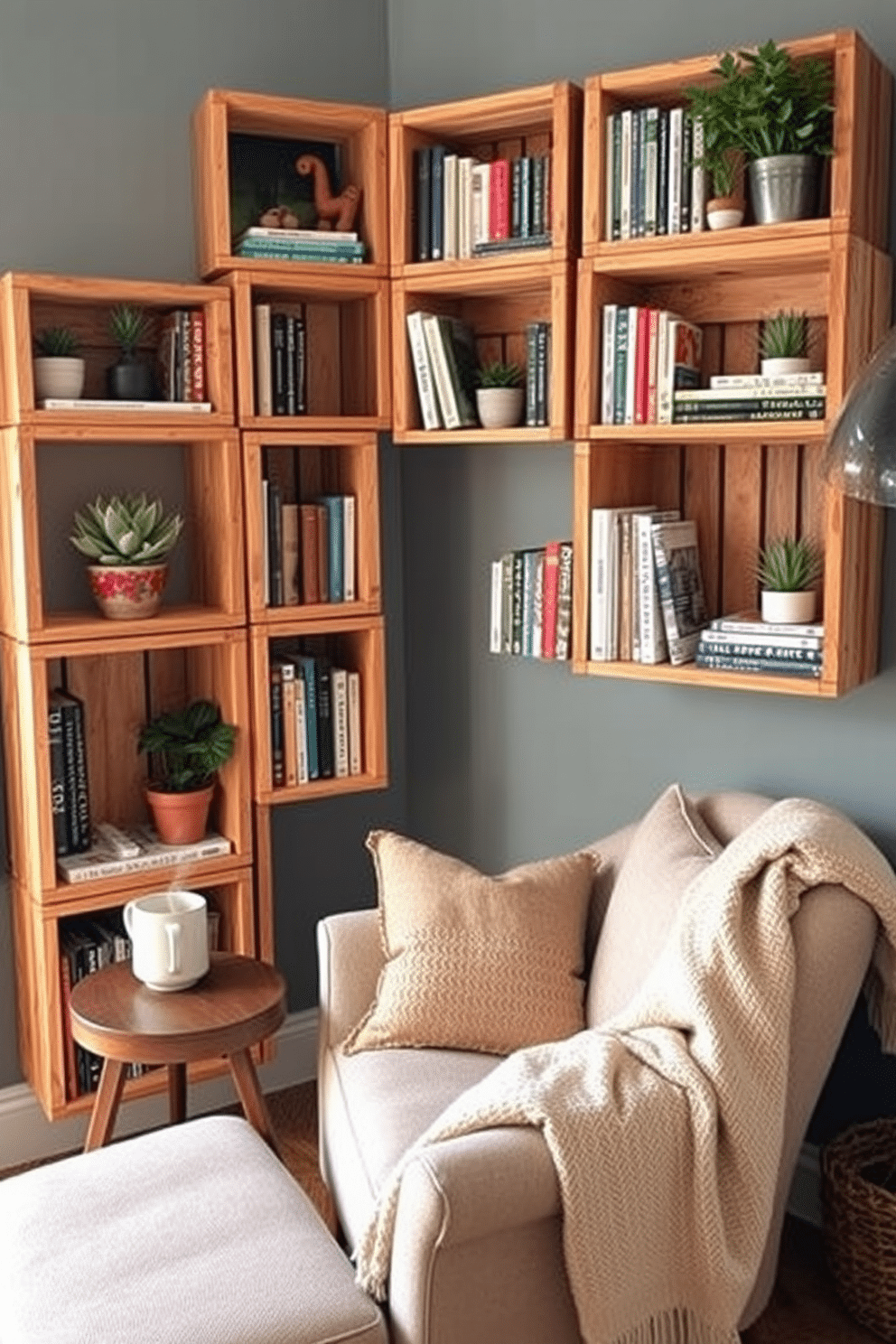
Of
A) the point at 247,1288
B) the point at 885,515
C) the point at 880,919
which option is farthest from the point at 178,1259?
the point at 885,515

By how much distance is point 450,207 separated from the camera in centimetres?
265

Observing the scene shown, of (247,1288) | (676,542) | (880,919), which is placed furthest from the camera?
(676,542)

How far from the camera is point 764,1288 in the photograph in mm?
1958

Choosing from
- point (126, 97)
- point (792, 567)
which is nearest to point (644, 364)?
point (792, 567)

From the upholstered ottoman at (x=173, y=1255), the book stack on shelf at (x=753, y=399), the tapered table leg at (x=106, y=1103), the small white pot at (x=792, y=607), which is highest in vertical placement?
the book stack on shelf at (x=753, y=399)

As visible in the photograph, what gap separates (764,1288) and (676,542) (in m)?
1.24

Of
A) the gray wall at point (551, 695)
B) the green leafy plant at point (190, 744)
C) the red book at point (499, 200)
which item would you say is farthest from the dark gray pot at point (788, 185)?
the green leafy plant at point (190, 744)

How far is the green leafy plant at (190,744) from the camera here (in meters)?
2.71

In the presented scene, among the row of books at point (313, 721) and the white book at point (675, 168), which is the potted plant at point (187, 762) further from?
the white book at point (675, 168)

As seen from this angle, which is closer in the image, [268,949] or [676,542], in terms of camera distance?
[676,542]

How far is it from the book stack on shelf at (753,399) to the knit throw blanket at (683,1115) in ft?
2.38

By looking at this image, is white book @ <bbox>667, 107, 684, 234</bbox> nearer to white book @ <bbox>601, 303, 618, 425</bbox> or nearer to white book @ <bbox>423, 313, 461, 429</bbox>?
white book @ <bbox>601, 303, 618, 425</bbox>

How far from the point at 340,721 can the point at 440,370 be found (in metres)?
0.76

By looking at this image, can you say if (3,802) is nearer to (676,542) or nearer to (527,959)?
(527,959)
